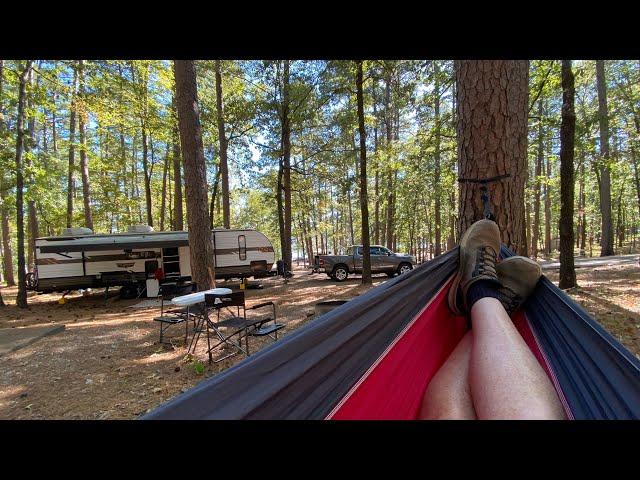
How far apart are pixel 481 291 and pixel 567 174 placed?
696cm

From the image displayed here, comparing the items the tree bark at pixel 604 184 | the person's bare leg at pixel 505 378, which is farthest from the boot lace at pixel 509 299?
the tree bark at pixel 604 184

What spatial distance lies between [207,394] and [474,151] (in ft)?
7.32

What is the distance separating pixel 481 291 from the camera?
1697 millimetres

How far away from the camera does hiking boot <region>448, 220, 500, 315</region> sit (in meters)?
1.79

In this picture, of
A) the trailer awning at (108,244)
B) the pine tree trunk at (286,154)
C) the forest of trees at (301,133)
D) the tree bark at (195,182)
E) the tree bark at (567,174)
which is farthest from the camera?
the pine tree trunk at (286,154)

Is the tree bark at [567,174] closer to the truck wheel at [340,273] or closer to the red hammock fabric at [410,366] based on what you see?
the red hammock fabric at [410,366]

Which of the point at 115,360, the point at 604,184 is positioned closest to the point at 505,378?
the point at 115,360

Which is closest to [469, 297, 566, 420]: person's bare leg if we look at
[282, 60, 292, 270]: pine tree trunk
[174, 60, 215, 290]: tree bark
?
[174, 60, 215, 290]: tree bark

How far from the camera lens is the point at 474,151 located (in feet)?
7.52

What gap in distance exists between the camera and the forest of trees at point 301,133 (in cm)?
Answer: 796

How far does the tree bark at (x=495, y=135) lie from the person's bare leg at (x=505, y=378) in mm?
1069

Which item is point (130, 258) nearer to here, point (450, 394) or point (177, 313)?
point (177, 313)
